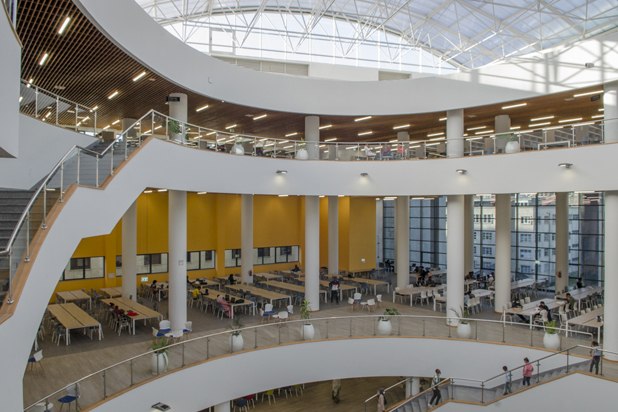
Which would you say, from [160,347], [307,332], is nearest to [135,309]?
[160,347]

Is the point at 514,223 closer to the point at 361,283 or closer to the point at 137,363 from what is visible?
the point at 361,283

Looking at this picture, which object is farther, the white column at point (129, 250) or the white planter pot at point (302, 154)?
the white column at point (129, 250)

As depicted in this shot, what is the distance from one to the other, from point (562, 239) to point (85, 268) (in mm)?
21606

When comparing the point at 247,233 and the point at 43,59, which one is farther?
the point at 247,233

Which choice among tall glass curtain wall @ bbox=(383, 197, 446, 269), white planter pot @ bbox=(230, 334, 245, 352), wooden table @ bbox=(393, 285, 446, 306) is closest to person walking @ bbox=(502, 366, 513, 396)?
wooden table @ bbox=(393, 285, 446, 306)

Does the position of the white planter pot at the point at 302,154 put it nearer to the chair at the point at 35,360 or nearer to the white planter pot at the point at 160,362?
the white planter pot at the point at 160,362

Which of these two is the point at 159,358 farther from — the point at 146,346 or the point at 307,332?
the point at 307,332

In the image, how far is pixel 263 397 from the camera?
1489 cm

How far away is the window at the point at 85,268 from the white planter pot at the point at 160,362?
12.3m

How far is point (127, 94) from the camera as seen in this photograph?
13578 mm

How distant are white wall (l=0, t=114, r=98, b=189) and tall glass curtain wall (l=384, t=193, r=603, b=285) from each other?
2229 cm

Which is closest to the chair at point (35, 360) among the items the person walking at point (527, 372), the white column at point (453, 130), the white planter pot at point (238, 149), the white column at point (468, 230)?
the white planter pot at point (238, 149)

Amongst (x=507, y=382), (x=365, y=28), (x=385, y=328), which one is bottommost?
(x=507, y=382)

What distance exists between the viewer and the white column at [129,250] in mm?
17125
